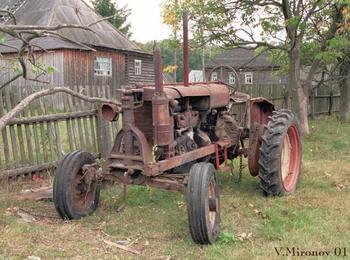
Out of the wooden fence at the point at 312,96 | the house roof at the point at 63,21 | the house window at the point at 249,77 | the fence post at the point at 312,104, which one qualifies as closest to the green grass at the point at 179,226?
the wooden fence at the point at 312,96

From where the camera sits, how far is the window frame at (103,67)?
25.1 m

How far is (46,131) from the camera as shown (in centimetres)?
744

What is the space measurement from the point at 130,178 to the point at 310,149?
6.53m

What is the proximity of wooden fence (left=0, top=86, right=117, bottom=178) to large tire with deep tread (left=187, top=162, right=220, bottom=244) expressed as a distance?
342 centimetres

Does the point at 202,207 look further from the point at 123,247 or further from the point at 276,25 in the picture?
the point at 276,25

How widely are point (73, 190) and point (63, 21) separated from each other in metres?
20.4

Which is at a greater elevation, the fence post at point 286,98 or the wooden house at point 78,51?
the wooden house at point 78,51

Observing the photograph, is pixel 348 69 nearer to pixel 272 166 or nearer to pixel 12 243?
pixel 272 166

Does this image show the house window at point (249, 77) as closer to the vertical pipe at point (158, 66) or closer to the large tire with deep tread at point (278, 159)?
the large tire with deep tread at point (278, 159)

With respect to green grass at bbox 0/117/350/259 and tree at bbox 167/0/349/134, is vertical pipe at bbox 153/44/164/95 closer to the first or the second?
green grass at bbox 0/117/350/259

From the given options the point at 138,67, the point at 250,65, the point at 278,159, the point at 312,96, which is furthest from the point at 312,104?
the point at 250,65

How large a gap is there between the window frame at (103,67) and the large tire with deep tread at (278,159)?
19537 mm

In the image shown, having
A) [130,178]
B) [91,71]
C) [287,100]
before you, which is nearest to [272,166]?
[130,178]

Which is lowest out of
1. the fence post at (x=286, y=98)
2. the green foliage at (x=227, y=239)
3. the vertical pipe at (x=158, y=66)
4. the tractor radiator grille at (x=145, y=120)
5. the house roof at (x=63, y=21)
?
the green foliage at (x=227, y=239)
